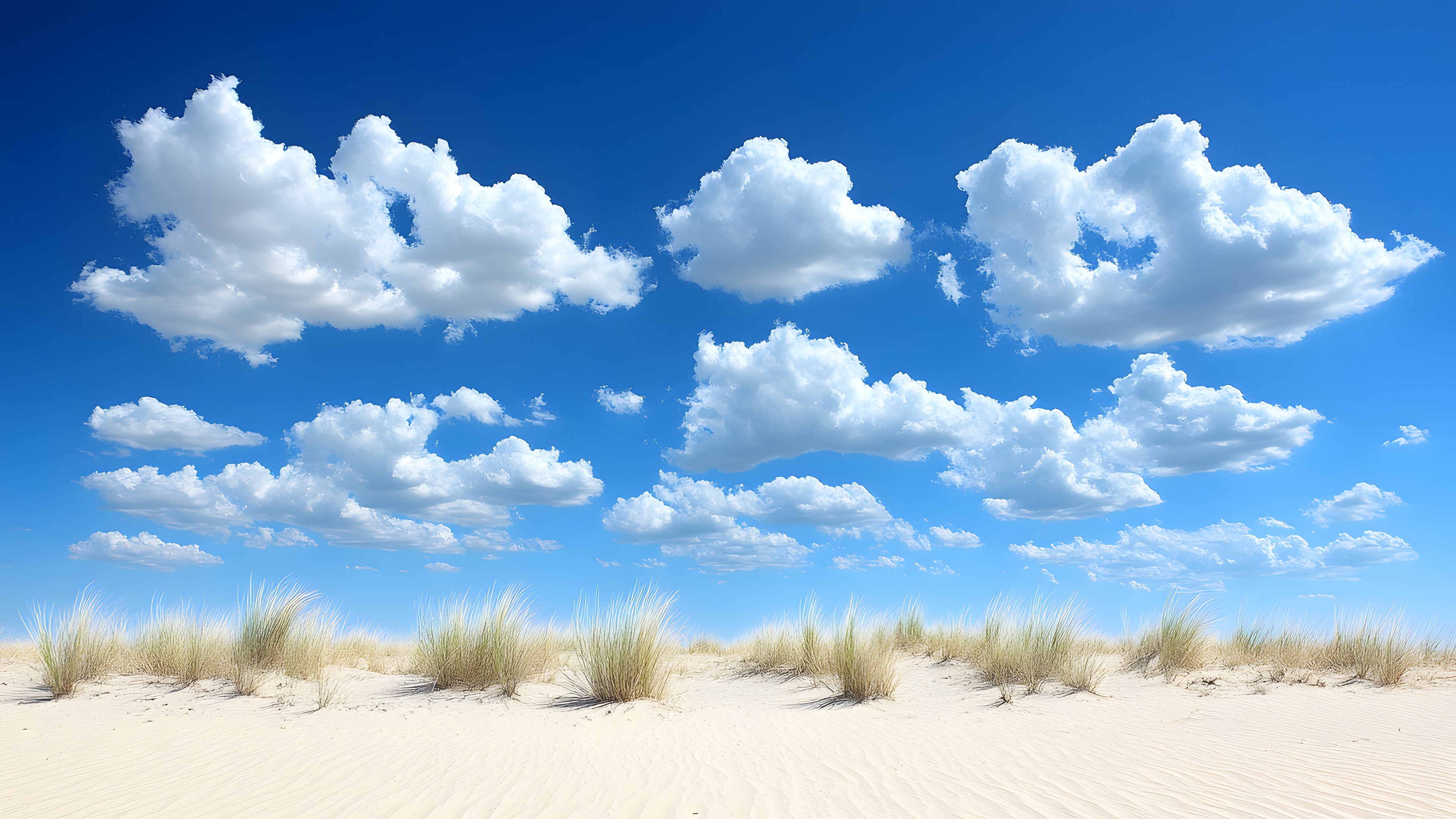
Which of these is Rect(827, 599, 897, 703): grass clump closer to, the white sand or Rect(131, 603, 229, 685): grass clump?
the white sand

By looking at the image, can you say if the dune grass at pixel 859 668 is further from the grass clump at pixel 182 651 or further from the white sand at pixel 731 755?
the grass clump at pixel 182 651

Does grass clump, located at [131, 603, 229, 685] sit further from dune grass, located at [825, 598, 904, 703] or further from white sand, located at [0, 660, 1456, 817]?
dune grass, located at [825, 598, 904, 703]

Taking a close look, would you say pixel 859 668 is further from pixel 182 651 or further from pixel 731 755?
pixel 182 651

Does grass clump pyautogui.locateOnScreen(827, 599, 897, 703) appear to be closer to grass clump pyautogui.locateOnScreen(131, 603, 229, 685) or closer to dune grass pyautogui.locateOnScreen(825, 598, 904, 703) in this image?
Result: dune grass pyautogui.locateOnScreen(825, 598, 904, 703)

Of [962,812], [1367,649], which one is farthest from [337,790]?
[1367,649]

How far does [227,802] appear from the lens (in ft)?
18.1

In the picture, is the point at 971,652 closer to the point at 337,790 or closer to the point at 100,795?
the point at 337,790

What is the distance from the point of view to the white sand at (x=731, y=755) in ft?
17.1

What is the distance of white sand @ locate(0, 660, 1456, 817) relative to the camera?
521 centimetres

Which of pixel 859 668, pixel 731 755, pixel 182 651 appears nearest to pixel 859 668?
pixel 859 668

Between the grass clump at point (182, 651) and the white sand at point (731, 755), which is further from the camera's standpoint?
the grass clump at point (182, 651)

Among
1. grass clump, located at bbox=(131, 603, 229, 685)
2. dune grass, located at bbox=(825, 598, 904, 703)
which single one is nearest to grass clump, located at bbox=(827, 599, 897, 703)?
dune grass, located at bbox=(825, 598, 904, 703)

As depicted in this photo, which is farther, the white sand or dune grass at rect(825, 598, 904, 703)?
dune grass at rect(825, 598, 904, 703)

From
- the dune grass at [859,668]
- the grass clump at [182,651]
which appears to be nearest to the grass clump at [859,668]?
the dune grass at [859,668]
